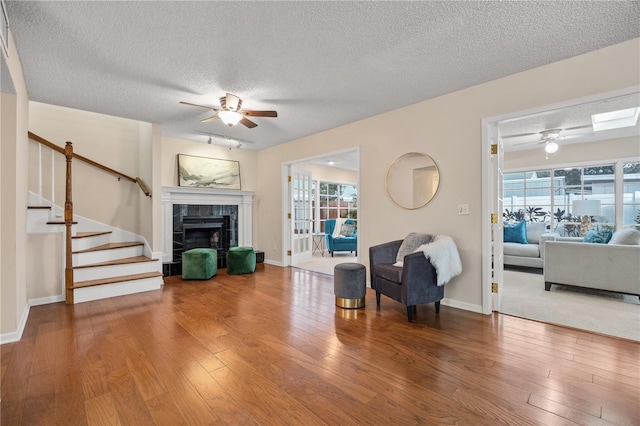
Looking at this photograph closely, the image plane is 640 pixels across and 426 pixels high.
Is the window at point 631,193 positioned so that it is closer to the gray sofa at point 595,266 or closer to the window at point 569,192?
the window at point 569,192

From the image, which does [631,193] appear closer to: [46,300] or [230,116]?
[230,116]

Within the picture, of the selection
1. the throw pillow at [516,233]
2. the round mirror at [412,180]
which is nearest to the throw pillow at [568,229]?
the throw pillow at [516,233]

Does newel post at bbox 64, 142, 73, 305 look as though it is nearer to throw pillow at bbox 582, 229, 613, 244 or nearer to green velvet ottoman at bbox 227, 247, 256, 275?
green velvet ottoman at bbox 227, 247, 256, 275

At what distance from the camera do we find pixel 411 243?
3.36 metres

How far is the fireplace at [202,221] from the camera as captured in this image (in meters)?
5.19

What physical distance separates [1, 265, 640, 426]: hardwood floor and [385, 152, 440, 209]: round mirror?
136 cm

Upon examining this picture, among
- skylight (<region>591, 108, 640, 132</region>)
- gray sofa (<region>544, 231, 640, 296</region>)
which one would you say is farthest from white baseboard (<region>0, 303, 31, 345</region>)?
skylight (<region>591, 108, 640, 132</region>)

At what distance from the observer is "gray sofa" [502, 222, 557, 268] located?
5.11 m

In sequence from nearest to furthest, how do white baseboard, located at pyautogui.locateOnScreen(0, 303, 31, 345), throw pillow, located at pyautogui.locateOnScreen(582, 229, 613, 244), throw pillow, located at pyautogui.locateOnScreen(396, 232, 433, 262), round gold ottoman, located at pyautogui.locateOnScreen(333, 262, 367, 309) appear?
white baseboard, located at pyautogui.locateOnScreen(0, 303, 31, 345) < round gold ottoman, located at pyautogui.locateOnScreen(333, 262, 367, 309) < throw pillow, located at pyautogui.locateOnScreen(396, 232, 433, 262) < throw pillow, located at pyautogui.locateOnScreen(582, 229, 613, 244)

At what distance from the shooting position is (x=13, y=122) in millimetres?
2457

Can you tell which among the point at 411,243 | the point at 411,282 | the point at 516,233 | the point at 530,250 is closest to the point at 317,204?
the point at 516,233

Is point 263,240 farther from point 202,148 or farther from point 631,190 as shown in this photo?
point 631,190

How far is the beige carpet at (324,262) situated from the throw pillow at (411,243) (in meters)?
2.02

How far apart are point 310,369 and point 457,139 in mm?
2853
